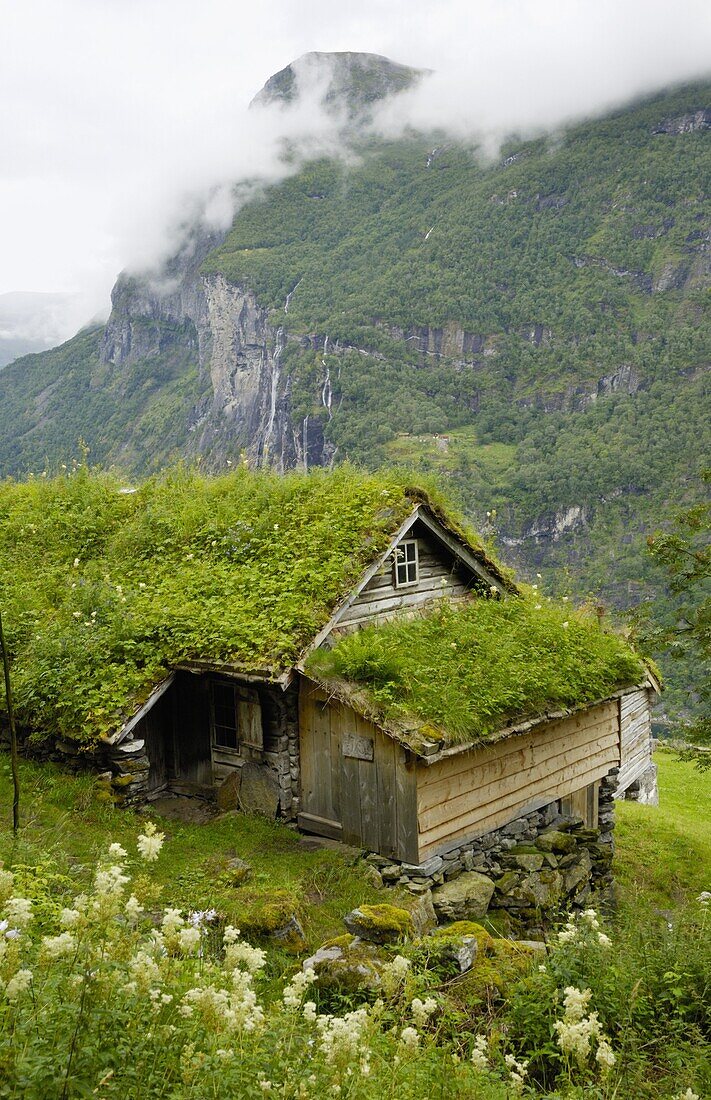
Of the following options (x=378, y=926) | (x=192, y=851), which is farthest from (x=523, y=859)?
(x=192, y=851)

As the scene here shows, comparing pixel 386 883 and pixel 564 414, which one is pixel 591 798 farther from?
pixel 564 414

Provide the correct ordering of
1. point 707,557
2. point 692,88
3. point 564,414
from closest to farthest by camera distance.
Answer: point 707,557, point 564,414, point 692,88

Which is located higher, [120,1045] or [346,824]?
[120,1045]

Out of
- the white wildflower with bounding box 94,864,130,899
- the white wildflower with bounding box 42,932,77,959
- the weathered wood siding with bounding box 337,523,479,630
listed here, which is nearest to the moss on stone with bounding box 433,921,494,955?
the weathered wood siding with bounding box 337,523,479,630

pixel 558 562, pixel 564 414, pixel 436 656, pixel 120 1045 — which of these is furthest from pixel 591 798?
pixel 564 414

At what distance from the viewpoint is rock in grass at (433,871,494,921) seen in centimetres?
1103

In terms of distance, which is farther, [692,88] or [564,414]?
[692,88]

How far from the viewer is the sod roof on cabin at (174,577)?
11.7 meters

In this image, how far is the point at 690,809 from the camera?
2853 cm

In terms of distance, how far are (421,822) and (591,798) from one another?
20.6 feet

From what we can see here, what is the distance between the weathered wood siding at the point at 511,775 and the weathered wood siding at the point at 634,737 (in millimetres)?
11604

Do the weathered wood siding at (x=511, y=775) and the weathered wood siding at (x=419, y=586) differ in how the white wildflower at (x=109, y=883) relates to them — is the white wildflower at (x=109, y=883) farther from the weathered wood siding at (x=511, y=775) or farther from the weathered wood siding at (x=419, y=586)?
the weathered wood siding at (x=419, y=586)

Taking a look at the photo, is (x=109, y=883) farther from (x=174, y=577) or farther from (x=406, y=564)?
(x=406, y=564)

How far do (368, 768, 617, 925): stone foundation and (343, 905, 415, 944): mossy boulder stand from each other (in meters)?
2.01
